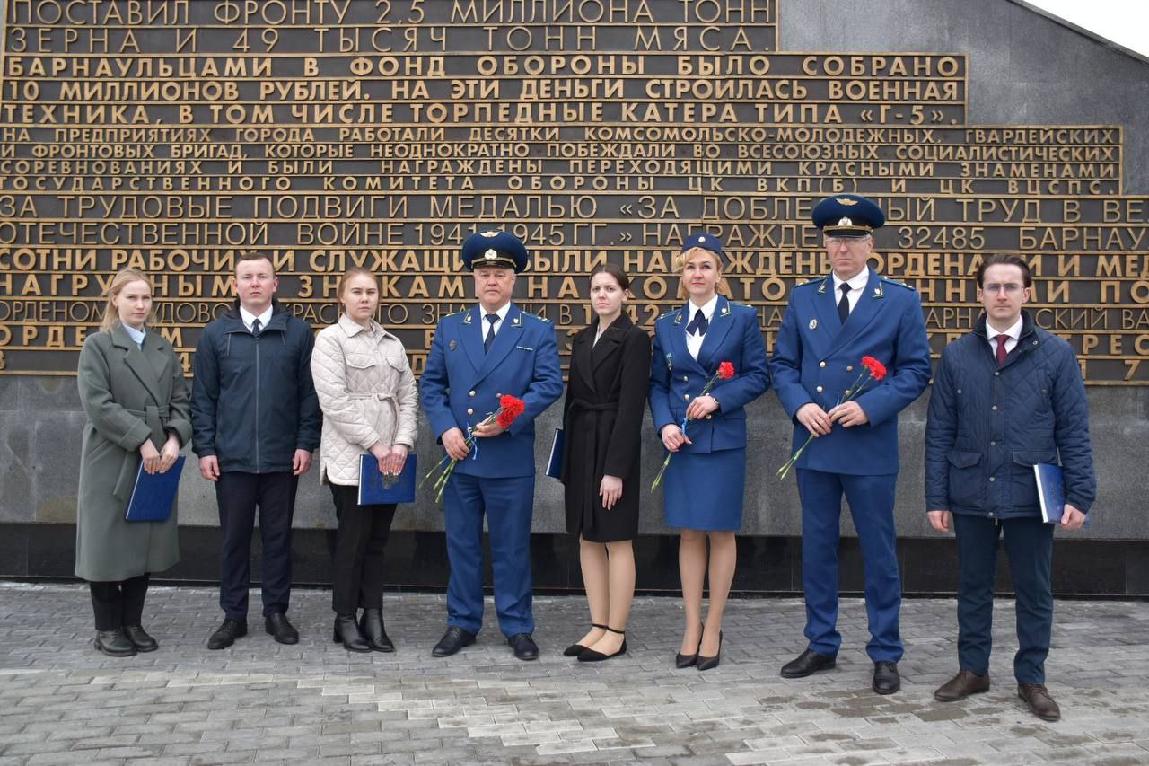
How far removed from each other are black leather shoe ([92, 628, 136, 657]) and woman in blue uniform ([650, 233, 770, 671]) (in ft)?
9.14

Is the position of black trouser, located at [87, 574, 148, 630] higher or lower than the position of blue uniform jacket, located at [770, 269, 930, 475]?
lower

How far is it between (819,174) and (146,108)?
175 inches

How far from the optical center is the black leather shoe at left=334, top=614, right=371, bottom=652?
5.58 meters

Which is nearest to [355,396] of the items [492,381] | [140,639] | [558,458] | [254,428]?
[254,428]

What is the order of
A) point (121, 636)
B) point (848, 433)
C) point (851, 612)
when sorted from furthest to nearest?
point (851, 612) → point (121, 636) → point (848, 433)

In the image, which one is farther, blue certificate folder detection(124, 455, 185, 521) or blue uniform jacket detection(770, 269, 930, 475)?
blue certificate folder detection(124, 455, 185, 521)

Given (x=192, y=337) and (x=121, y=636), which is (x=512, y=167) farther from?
(x=121, y=636)

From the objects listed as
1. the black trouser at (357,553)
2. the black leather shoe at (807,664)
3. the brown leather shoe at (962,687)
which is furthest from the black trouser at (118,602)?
the brown leather shoe at (962,687)

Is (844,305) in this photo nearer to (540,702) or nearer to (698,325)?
(698,325)

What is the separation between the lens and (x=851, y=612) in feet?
21.3

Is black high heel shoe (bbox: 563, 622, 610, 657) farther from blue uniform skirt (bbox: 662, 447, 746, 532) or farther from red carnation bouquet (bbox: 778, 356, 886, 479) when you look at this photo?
red carnation bouquet (bbox: 778, 356, 886, 479)

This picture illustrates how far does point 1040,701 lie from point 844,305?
1949 millimetres

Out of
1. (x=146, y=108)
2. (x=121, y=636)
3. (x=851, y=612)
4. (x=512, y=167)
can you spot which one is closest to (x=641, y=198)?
(x=512, y=167)

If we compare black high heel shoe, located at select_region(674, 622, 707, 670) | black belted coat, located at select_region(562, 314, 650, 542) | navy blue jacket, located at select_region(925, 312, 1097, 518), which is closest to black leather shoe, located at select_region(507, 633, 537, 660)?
black belted coat, located at select_region(562, 314, 650, 542)
